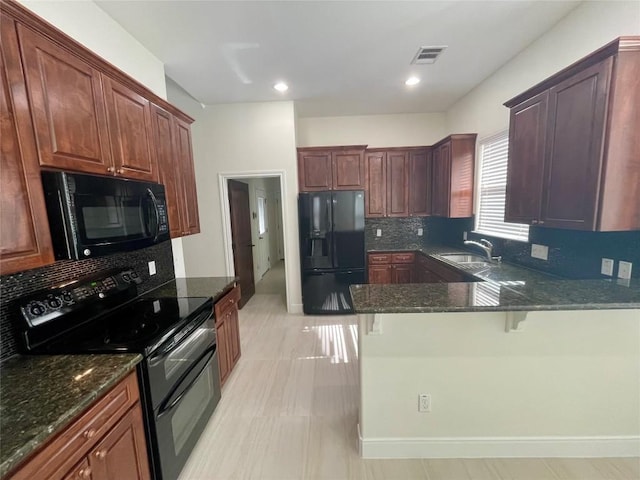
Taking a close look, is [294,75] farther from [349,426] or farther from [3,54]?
[349,426]

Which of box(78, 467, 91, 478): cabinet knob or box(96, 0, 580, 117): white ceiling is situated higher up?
box(96, 0, 580, 117): white ceiling

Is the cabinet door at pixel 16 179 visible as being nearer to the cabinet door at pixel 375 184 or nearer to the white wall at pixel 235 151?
the white wall at pixel 235 151

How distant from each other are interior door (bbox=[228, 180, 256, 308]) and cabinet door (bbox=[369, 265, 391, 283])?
2061mm

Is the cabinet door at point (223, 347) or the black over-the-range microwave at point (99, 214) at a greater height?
the black over-the-range microwave at point (99, 214)

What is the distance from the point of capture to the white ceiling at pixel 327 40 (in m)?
1.95

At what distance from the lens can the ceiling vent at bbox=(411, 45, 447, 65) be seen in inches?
97.9

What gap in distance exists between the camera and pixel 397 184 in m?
4.16

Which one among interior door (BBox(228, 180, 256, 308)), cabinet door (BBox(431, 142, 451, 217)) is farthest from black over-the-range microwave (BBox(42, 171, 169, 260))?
cabinet door (BBox(431, 142, 451, 217))

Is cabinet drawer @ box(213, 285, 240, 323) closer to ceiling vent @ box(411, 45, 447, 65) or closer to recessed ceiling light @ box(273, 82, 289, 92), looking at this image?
Answer: recessed ceiling light @ box(273, 82, 289, 92)

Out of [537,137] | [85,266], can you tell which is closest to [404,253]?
[537,137]

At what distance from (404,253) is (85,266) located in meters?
3.59

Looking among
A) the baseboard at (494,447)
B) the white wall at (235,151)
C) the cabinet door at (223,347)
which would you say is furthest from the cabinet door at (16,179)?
the white wall at (235,151)

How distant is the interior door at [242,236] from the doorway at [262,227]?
0.03 meters

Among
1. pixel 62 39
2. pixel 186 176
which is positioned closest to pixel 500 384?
pixel 186 176
